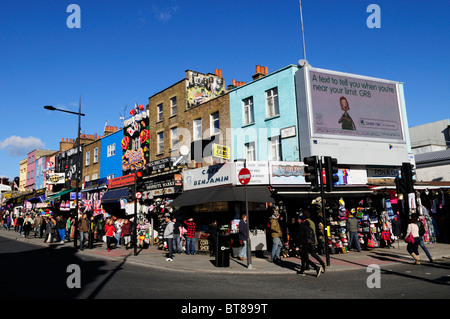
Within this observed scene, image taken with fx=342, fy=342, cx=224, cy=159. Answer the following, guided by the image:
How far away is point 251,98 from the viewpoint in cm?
2175

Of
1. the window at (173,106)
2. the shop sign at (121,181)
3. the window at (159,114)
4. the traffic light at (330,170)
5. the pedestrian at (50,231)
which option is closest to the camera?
the traffic light at (330,170)

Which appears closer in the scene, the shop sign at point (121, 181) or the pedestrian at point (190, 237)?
the pedestrian at point (190, 237)

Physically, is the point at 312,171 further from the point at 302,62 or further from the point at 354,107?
the point at 354,107

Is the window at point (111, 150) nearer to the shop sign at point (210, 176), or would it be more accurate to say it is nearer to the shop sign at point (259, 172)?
the shop sign at point (210, 176)

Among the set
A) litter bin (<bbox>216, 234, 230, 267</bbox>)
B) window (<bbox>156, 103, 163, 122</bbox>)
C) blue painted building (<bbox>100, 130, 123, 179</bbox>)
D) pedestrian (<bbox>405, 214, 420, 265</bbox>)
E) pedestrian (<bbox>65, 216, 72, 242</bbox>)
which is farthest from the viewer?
blue painted building (<bbox>100, 130, 123, 179</bbox>)

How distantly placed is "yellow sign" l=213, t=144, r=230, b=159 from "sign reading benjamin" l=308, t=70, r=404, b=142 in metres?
5.17

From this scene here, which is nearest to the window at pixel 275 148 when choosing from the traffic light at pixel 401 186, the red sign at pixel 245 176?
the traffic light at pixel 401 186

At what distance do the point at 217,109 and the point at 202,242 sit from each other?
936 centimetres

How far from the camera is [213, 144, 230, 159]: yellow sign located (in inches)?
766

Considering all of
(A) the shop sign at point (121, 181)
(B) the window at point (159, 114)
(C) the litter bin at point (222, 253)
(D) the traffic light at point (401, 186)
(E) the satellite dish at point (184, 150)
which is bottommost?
(C) the litter bin at point (222, 253)

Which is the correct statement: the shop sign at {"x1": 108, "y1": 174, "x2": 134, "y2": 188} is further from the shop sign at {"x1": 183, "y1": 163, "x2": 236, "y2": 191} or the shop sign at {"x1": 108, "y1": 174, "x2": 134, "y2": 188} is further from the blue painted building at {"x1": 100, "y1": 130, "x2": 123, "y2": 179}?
the shop sign at {"x1": 183, "y1": 163, "x2": 236, "y2": 191}

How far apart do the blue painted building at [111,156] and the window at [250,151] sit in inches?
534

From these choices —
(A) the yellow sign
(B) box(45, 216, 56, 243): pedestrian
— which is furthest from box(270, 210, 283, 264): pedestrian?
(B) box(45, 216, 56, 243): pedestrian

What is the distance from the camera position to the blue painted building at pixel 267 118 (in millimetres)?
19422
